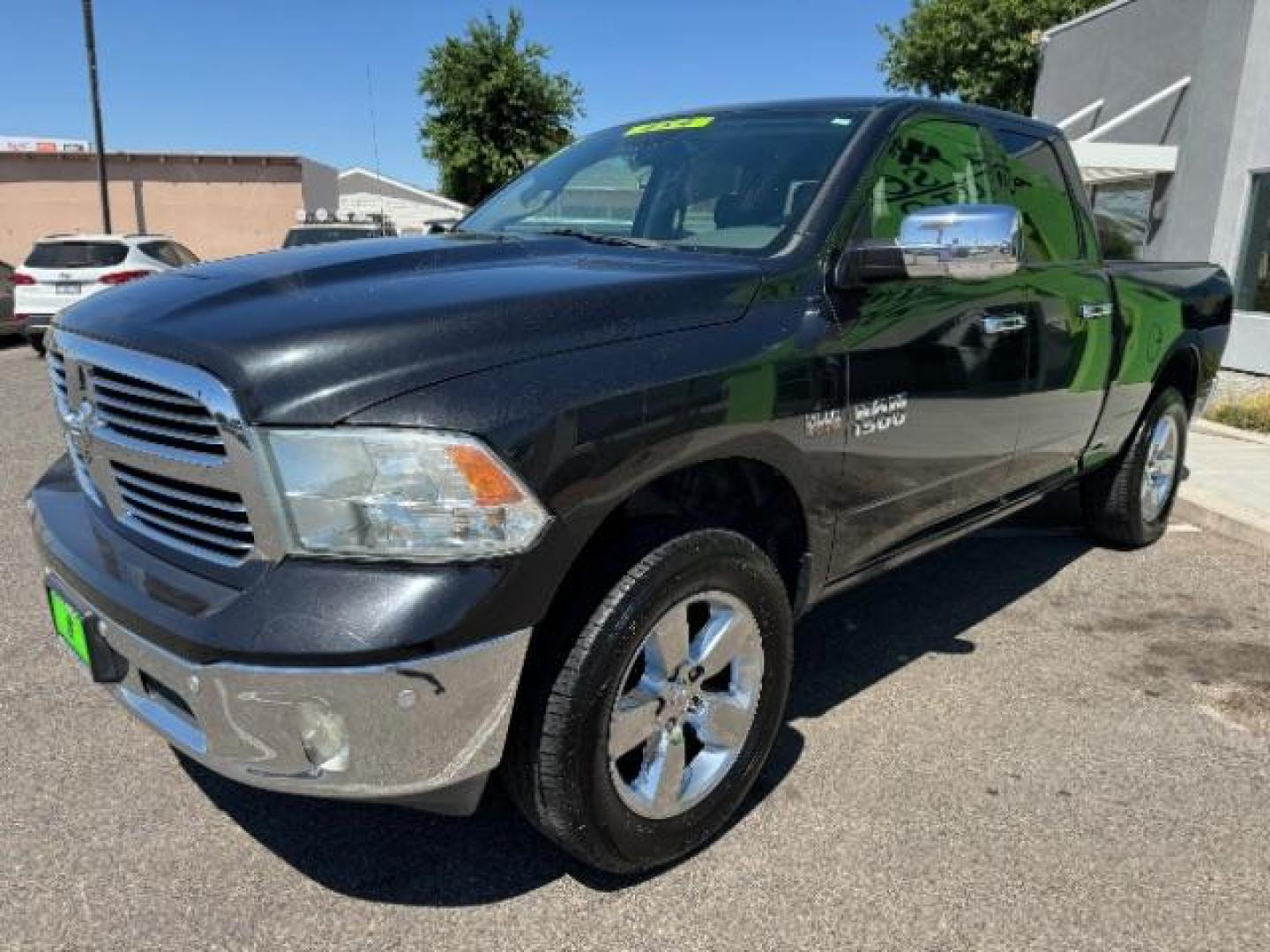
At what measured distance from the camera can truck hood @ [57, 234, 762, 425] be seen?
6.22ft

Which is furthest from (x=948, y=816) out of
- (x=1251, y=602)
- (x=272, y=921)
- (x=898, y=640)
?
(x=1251, y=602)

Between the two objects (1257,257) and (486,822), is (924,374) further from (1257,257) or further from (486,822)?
(1257,257)

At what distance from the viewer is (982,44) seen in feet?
97.9

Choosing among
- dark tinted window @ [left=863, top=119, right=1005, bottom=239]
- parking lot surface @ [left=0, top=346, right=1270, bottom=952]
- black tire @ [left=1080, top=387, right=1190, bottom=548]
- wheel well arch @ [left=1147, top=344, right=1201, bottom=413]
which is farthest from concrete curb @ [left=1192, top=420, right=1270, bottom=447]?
dark tinted window @ [left=863, top=119, right=1005, bottom=239]

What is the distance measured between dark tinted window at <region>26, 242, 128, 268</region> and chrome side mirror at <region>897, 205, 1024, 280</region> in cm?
1207

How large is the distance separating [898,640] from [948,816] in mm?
1219

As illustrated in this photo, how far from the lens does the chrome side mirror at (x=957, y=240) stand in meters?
2.57

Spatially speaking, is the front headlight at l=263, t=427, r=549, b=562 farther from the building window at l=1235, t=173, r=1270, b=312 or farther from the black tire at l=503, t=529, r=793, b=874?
the building window at l=1235, t=173, r=1270, b=312

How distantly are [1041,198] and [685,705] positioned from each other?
8.73 ft

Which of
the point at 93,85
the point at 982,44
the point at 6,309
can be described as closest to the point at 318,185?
the point at 93,85

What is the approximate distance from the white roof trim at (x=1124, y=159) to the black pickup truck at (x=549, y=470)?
10.7m

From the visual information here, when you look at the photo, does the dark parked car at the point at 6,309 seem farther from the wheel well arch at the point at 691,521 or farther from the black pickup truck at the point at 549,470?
the wheel well arch at the point at 691,521

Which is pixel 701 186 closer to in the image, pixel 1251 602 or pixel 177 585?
pixel 177 585

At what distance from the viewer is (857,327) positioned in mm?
→ 2711
